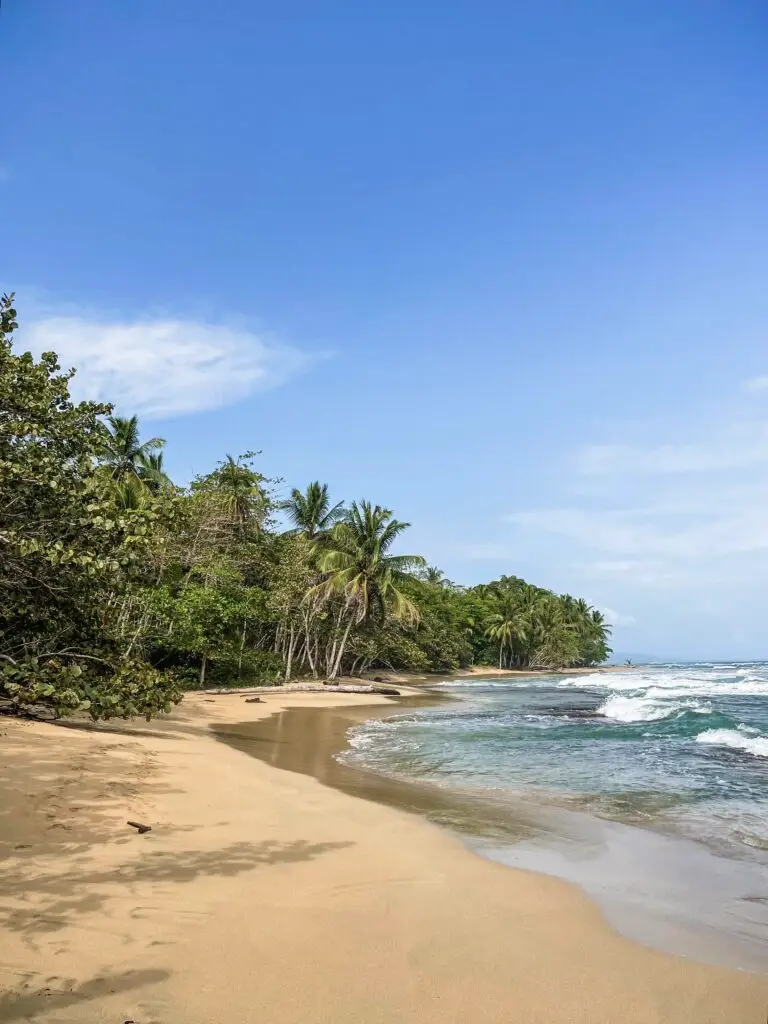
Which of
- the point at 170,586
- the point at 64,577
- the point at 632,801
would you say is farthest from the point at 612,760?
the point at 170,586

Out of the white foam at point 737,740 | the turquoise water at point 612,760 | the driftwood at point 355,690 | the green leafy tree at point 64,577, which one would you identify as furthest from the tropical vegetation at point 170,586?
the white foam at point 737,740

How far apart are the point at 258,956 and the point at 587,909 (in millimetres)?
2764

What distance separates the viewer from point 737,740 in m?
16.9

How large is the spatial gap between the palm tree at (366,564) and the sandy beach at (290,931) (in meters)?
28.5

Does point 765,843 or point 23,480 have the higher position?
point 23,480

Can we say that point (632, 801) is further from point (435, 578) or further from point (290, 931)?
point (435, 578)

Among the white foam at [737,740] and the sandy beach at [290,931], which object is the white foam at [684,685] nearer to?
the white foam at [737,740]

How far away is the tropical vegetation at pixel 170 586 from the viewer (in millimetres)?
4770

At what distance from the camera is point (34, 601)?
16.5 feet

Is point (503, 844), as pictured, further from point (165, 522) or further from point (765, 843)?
point (165, 522)

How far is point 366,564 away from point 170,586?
13685 millimetres

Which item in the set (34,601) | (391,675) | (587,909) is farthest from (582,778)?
(391,675)

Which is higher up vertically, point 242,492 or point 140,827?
point 242,492

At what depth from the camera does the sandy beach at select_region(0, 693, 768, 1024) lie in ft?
11.6
